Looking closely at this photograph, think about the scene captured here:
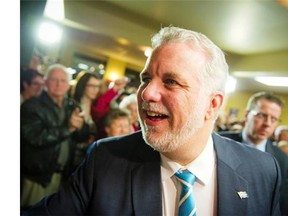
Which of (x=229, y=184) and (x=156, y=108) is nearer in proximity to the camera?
(x=156, y=108)

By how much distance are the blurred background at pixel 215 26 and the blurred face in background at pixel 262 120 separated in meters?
0.11

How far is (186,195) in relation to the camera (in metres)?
0.95

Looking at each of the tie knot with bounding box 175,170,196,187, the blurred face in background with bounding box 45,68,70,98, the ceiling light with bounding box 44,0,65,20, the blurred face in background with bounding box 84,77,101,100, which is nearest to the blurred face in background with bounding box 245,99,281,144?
the tie knot with bounding box 175,170,196,187

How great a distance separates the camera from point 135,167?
1.03 meters

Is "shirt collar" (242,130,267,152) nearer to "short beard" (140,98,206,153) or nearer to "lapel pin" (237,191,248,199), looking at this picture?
"lapel pin" (237,191,248,199)

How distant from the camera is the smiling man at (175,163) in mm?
930

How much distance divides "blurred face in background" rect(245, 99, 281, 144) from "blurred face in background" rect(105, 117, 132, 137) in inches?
35.4

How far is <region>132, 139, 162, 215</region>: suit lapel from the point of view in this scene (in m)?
0.95

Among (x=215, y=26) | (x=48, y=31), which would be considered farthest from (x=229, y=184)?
(x=48, y=31)

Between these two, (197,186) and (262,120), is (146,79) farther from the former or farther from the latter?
(262,120)

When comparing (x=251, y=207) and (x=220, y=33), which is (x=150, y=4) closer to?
(x=220, y=33)

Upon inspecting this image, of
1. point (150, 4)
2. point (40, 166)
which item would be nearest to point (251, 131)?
point (40, 166)

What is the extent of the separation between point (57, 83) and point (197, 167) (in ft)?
5.03

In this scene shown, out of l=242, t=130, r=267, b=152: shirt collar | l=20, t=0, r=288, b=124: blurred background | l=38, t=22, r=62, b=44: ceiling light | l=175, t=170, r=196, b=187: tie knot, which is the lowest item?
l=175, t=170, r=196, b=187: tie knot
